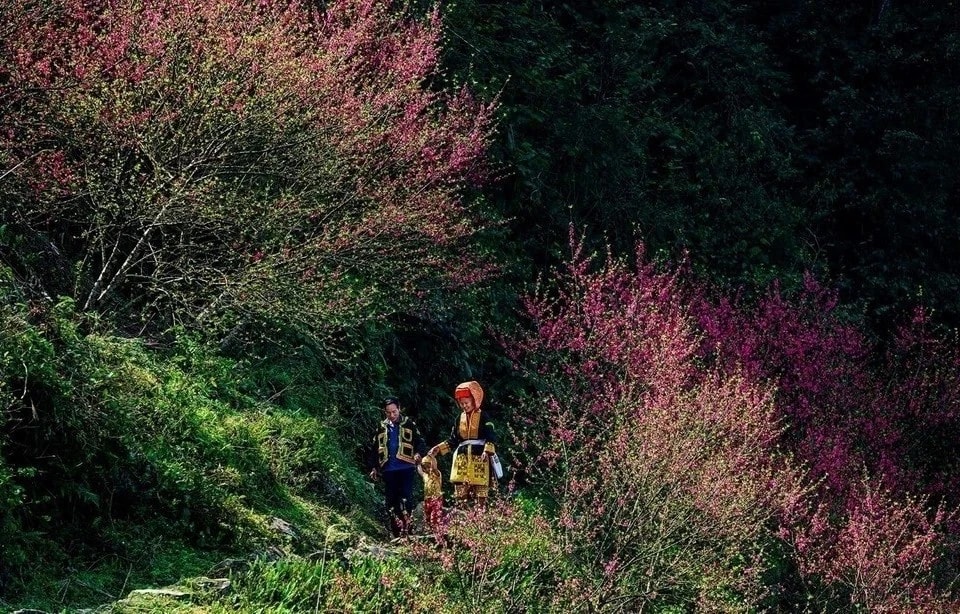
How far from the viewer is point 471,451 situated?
9414 mm

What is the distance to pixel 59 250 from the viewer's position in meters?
10.2

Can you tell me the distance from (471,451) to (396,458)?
2.06 feet

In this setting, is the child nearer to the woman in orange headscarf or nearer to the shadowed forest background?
the woman in orange headscarf

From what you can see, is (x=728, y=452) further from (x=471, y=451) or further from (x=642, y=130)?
(x=642, y=130)

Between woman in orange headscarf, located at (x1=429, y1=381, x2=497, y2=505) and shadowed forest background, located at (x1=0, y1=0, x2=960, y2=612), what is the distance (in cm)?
37

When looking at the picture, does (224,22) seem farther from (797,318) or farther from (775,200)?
(775,200)

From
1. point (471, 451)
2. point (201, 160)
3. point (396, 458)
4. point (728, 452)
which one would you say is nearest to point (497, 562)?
point (471, 451)

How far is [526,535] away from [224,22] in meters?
5.10

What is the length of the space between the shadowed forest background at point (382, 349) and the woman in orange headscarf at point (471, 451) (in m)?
0.37

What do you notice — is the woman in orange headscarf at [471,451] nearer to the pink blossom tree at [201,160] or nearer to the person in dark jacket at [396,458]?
the person in dark jacket at [396,458]

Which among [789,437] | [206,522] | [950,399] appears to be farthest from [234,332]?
[950,399]

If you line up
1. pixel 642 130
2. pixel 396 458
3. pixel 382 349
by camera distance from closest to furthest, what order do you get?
1. pixel 396 458
2. pixel 382 349
3. pixel 642 130

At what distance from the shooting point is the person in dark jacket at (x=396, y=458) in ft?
31.2

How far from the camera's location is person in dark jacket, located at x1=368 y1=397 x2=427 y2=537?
952 centimetres
